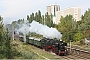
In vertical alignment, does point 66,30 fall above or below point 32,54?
above

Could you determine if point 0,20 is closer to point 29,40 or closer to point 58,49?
point 58,49

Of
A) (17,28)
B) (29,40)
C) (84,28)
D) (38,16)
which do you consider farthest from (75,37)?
(38,16)

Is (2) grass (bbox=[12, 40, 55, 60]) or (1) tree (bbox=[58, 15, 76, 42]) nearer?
(2) grass (bbox=[12, 40, 55, 60])

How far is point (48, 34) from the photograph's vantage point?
1551 inches

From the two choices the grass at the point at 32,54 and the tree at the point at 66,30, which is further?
the tree at the point at 66,30

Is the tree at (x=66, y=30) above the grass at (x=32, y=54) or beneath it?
above

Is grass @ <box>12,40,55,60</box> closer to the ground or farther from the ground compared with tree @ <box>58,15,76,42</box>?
closer to the ground

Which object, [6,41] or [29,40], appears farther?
[29,40]

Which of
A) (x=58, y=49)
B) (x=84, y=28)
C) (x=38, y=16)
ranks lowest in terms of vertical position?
(x=58, y=49)

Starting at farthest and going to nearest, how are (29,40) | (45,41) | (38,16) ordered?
(38,16) < (29,40) < (45,41)

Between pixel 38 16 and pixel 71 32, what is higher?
pixel 38 16

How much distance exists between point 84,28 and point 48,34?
857 inches

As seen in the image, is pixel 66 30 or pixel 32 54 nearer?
pixel 32 54

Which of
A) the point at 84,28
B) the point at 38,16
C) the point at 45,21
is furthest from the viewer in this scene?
the point at 38,16
